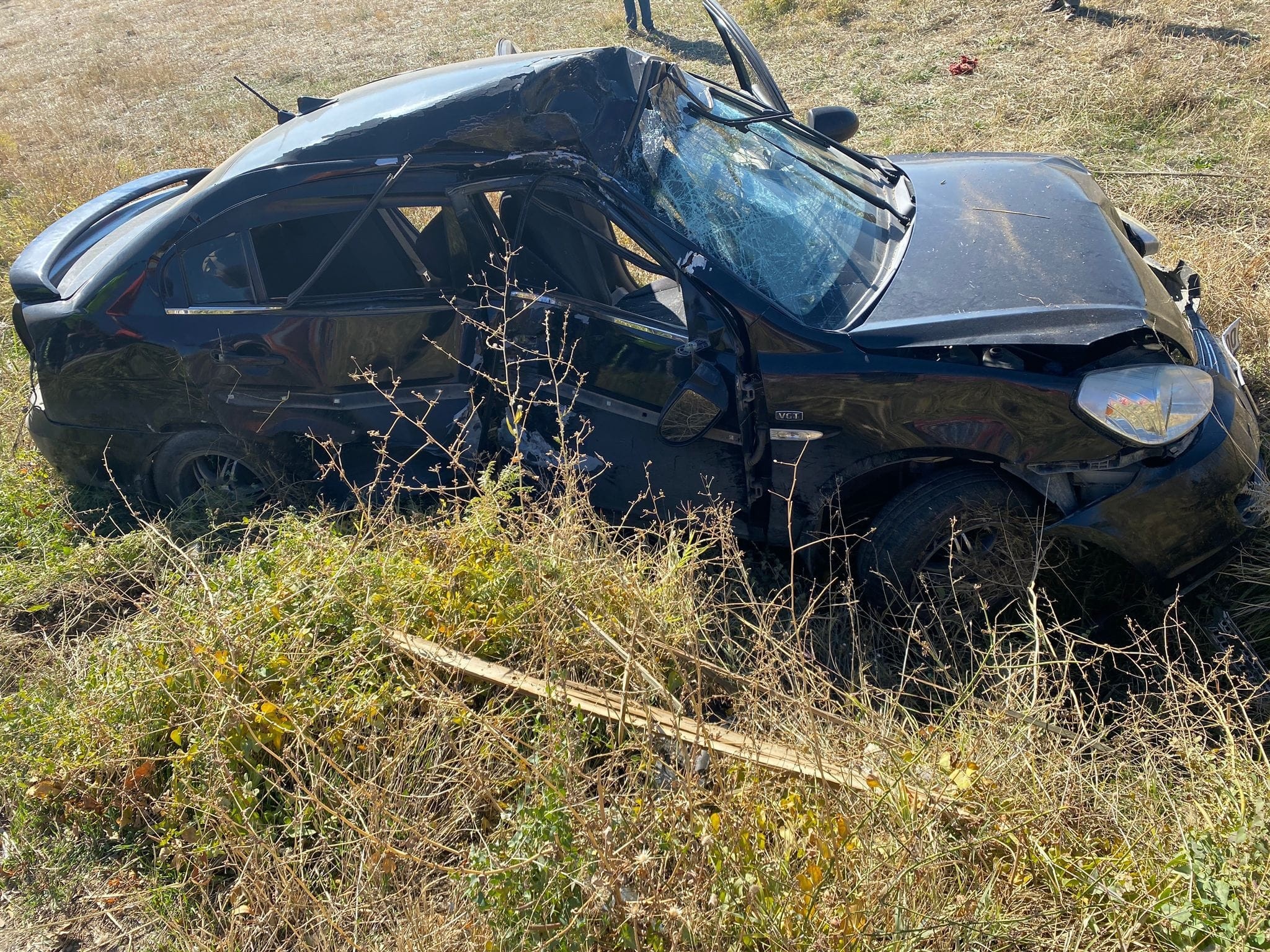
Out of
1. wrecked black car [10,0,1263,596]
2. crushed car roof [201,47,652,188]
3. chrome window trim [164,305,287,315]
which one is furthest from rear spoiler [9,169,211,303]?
crushed car roof [201,47,652,188]

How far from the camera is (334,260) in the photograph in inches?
142

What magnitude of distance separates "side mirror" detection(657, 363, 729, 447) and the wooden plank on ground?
3.20 feet

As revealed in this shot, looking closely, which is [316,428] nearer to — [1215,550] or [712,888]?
[712,888]

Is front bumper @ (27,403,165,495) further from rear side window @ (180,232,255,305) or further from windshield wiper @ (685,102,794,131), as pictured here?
windshield wiper @ (685,102,794,131)

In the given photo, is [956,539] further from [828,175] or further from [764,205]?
[828,175]

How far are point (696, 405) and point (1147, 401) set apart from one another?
1435mm

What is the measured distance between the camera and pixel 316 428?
12.2ft

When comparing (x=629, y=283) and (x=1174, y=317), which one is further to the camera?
(x=629, y=283)

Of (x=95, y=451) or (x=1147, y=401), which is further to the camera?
(x=95, y=451)

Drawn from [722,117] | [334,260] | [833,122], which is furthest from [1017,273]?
[334,260]

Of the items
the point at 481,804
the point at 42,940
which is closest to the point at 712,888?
the point at 481,804

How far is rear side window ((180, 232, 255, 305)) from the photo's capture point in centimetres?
364

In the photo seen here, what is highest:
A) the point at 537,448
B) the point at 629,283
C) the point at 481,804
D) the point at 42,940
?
the point at 629,283

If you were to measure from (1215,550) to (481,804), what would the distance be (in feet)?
8.01
